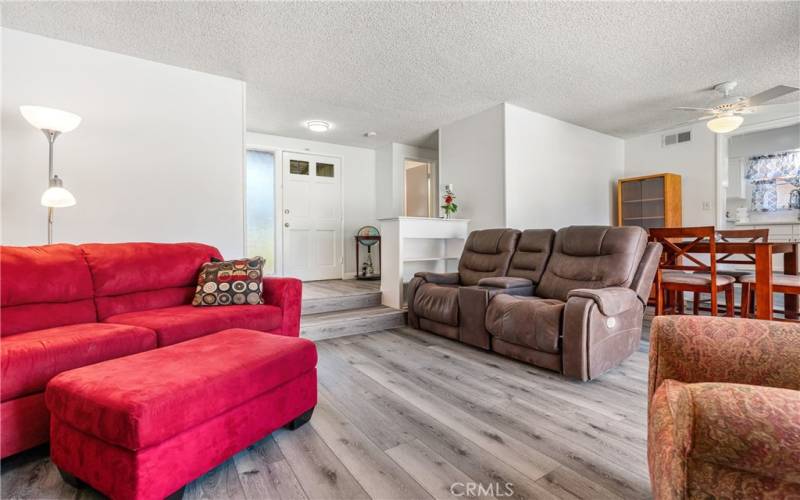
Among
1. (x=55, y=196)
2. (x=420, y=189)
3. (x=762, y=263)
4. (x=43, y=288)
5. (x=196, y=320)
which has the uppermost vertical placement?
(x=420, y=189)

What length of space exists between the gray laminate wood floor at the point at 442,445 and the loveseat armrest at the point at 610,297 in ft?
1.49

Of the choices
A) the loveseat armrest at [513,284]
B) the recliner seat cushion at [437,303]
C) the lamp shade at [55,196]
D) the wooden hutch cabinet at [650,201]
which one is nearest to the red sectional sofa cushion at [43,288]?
the lamp shade at [55,196]

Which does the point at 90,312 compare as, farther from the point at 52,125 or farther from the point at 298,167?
the point at 298,167

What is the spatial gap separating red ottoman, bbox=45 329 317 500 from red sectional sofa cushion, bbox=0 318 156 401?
295 millimetres

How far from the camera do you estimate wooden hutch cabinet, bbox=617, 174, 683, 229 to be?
512 centimetres

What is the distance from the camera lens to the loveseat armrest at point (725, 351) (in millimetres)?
1072

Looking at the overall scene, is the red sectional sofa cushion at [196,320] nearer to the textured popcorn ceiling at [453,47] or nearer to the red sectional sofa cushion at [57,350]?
the red sectional sofa cushion at [57,350]

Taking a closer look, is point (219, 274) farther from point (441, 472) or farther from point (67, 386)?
point (441, 472)

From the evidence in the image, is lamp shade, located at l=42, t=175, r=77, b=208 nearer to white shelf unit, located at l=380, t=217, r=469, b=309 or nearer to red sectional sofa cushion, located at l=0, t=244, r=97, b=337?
red sectional sofa cushion, located at l=0, t=244, r=97, b=337

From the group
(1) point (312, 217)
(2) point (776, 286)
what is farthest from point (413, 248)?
(2) point (776, 286)

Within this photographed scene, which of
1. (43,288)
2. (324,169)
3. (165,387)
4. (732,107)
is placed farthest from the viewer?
(324,169)

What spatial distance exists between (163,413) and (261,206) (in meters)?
4.59

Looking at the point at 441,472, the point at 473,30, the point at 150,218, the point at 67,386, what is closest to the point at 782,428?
the point at 441,472

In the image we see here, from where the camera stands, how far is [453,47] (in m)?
3.01
